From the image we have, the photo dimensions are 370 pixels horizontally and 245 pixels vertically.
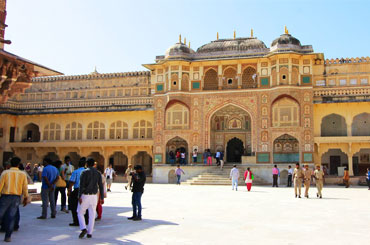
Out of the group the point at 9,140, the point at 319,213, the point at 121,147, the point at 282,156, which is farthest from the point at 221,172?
the point at 9,140

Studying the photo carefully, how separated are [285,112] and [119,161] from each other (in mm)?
13283

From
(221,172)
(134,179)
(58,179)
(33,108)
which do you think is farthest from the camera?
(33,108)

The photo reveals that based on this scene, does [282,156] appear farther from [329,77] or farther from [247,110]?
[329,77]

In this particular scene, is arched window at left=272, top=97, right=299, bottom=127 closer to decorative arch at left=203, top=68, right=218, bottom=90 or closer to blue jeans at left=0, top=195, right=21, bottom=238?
decorative arch at left=203, top=68, right=218, bottom=90

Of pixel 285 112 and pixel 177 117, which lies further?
pixel 177 117

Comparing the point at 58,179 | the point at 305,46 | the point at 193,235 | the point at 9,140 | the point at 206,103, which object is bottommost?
the point at 193,235

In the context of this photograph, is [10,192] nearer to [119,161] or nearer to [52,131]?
[119,161]

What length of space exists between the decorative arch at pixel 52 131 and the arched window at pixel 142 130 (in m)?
6.19

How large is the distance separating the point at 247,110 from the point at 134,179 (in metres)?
18.5

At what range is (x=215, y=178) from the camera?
958 inches

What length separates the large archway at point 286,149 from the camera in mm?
26406

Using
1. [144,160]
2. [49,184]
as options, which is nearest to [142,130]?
[144,160]

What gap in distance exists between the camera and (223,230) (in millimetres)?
7785

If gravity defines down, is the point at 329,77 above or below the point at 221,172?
above
